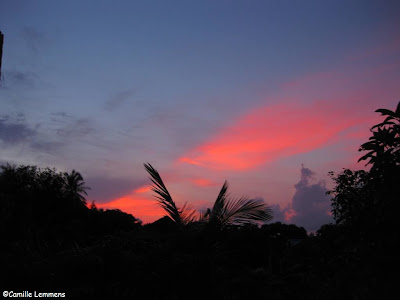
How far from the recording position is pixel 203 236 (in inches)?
286

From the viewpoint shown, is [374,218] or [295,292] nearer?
[374,218]

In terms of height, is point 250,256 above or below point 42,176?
below

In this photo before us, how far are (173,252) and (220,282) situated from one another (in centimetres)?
111

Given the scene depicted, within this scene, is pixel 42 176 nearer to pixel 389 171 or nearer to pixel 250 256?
pixel 250 256

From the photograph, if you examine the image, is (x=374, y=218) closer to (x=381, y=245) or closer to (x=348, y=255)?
(x=381, y=245)

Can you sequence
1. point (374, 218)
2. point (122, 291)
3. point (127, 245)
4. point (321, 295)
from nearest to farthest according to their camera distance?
point (374, 218) < point (321, 295) < point (122, 291) < point (127, 245)

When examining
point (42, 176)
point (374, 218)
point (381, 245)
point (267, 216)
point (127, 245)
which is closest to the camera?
point (381, 245)

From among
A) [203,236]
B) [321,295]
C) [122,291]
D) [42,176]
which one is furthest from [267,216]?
[42,176]

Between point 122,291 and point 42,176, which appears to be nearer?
point 122,291

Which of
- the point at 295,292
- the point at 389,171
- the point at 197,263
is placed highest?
the point at 389,171

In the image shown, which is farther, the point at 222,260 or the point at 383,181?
the point at 222,260

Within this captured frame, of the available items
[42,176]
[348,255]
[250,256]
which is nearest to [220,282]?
[348,255]

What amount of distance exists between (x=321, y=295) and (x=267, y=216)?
192cm

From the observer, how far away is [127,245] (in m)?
8.31
